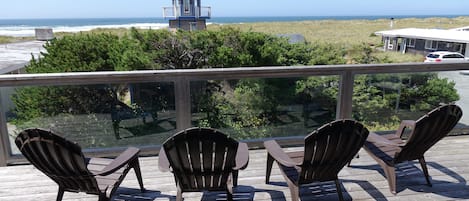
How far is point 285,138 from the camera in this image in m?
3.86

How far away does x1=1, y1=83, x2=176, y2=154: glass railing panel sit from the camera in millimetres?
3182

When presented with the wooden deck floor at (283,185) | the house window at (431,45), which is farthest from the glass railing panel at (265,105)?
the house window at (431,45)

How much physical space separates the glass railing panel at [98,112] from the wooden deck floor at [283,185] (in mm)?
381

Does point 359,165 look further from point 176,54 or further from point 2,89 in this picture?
point 176,54

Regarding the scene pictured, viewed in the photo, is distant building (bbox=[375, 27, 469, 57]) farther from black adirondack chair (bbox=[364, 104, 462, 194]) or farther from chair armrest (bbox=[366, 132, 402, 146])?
chair armrest (bbox=[366, 132, 402, 146])

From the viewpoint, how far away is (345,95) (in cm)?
372

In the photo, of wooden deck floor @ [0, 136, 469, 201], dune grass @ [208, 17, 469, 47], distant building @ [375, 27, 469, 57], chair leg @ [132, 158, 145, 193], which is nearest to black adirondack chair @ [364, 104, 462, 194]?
wooden deck floor @ [0, 136, 469, 201]

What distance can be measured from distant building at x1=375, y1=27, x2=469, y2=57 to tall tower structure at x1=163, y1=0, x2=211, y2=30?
59.8 feet

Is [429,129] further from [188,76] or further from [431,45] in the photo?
[431,45]

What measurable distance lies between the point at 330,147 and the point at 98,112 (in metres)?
2.46

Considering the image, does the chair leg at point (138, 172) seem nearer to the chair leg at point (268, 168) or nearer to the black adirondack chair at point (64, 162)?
the black adirondack chair at point (64, 162)

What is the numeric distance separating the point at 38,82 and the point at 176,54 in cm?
586

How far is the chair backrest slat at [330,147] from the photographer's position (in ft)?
7.17

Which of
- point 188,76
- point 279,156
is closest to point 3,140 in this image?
point 188,76
